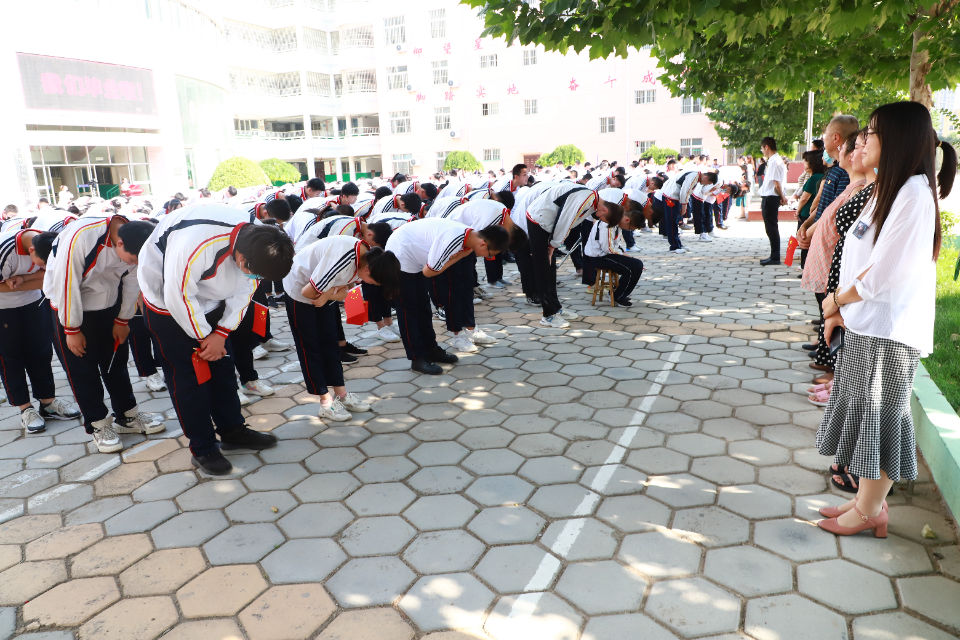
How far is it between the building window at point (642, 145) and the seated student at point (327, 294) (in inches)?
1285

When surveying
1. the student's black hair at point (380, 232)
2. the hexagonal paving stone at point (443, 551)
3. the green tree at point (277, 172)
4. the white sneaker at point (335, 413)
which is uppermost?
the green tree at point (277, 172)

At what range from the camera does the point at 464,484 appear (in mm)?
3463

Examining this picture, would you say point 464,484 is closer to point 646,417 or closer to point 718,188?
point 646,417

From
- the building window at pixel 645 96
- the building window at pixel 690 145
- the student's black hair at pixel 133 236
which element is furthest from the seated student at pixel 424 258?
the building window at pixel 645 96

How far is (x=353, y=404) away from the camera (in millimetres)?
4504

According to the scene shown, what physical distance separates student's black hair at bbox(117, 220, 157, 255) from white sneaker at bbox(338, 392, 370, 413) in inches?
64.0

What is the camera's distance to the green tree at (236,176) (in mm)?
21969

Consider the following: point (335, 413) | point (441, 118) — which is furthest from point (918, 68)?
point (441, 118)

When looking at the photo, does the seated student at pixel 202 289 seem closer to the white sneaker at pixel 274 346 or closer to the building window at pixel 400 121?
the white sneaker at pixel 274 346

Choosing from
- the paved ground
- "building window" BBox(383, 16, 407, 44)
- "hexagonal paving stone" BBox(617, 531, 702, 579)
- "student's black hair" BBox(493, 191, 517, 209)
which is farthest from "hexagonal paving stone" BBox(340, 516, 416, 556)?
"building window" BBox(383, 16, 407, 44)

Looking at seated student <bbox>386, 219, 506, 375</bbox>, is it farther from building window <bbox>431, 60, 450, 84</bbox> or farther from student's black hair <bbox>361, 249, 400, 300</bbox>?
building window <bbox>431, 60, 450, 84</bbox>

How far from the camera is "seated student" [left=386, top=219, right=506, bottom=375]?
4805 millimetres

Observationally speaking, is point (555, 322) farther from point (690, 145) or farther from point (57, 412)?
point (690, 145)

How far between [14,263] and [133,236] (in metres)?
1.14
